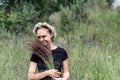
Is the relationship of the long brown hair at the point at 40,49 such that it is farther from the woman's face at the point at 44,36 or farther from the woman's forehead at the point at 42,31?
the woman's forehead at the point at 42,31

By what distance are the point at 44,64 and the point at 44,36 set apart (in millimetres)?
239

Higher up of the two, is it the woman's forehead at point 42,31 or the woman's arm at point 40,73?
the woman's forehead at point 42,31

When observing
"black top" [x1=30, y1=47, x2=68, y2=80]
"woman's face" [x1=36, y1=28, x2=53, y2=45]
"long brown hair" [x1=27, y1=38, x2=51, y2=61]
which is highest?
"woman's face" [x1=36, y1=28, x2=53, y2=45]

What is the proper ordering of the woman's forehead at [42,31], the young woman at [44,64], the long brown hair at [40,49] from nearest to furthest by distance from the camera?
the long brown hair at [40,49] → the young woman at [44,64] → the woman's forehead at [42,31]

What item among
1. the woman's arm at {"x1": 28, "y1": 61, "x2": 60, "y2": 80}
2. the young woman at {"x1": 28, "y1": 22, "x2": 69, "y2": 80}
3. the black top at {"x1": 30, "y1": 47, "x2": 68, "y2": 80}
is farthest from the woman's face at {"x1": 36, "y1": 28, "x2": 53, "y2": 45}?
the woman's arm at {"x1": 28, "y1": 61, "x2": 60, "y2": 80}

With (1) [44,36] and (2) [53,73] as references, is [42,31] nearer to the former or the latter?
(1) [44,36]

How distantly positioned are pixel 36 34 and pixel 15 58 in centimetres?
272

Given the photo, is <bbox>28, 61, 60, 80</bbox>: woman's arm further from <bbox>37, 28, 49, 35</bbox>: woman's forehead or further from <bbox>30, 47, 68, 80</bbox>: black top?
<bbox>37, 28, 49, 35</bbox>: woman's forehead

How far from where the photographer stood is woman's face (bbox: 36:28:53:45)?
3.37 metres

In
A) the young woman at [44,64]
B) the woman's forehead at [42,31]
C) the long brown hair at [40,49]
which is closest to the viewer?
the long brown hair at [40,49]

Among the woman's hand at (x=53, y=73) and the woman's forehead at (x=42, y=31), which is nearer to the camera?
the woman's hand at (x=53, y=73)

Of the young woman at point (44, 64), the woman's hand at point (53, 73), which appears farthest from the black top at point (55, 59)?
the woman's hand at point (53, 73)

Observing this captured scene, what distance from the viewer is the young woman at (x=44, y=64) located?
334 centimetres

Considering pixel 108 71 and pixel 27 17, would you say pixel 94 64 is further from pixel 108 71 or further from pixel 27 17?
pixel 27 17
